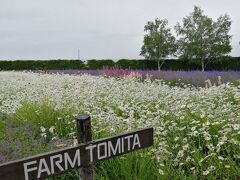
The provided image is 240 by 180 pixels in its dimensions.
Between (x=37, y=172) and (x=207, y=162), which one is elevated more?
(x=37, y=172)

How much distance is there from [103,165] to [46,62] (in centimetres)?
2648

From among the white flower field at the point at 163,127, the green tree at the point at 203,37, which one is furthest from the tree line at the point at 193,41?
the white flower field at the point at 163,127

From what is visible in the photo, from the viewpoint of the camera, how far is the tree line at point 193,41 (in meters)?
30.3

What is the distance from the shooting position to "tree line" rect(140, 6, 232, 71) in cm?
3033

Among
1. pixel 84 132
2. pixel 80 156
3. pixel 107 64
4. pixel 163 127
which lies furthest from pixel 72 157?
pixel 107 64

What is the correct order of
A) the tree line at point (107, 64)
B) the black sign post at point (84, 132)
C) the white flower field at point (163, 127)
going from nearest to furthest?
the black sign post at point (84, 132) → the white flower field at point (163, 127) → the tree line at point (107, 64)

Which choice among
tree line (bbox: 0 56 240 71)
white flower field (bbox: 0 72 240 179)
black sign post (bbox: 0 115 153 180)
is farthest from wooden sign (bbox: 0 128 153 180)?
tree line (bbox: 0 56 240 71)

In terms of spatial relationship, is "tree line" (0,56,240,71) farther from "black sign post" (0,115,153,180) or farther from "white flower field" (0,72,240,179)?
"black sign post" (0,115,153,180)

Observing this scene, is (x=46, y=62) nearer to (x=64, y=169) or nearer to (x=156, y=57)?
(x=156, y=57)

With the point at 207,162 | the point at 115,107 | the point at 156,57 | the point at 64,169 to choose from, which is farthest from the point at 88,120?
the point at 156,57

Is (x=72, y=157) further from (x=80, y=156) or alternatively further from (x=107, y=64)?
(x=107, y=64)

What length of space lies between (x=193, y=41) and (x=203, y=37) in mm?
901

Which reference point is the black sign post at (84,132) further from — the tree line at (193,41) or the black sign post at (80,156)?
the tree line at (193,41)

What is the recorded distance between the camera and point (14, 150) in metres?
4.90
